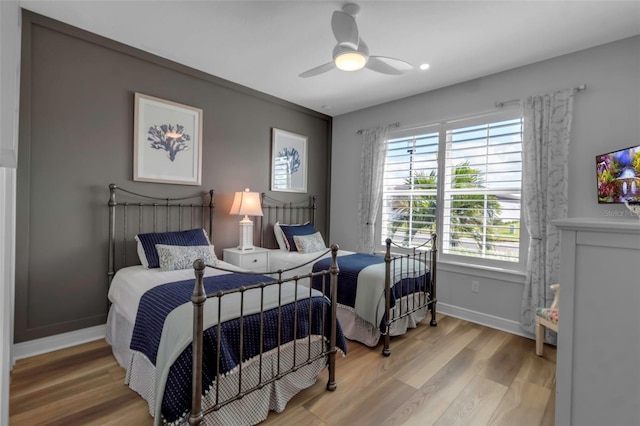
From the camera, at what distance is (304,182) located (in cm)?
478

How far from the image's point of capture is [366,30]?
102 inches

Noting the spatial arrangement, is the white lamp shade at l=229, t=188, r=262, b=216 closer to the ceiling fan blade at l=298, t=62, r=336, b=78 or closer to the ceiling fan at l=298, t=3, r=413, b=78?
Result: the ceiling fan blade at l=298, t=62, r=336, b=78

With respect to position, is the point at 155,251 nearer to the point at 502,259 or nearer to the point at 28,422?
the point at 28,422

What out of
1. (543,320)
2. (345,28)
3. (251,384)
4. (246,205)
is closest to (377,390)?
(251,384)

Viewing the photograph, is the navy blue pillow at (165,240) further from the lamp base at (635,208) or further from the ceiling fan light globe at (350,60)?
the lamp base at (635,208)

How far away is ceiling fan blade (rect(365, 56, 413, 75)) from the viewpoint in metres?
2.49

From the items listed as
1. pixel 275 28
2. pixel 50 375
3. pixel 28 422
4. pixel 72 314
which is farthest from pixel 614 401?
pixel 72 314

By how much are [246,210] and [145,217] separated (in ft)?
3.35

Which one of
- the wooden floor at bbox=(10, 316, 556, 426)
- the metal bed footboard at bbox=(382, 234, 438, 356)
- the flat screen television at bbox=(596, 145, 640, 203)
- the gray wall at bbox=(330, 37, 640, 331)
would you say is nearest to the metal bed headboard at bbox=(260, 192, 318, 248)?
the gray wall at bbox=(330, 37, 640, 331)

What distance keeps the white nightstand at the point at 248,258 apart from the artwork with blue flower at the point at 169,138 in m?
1.22

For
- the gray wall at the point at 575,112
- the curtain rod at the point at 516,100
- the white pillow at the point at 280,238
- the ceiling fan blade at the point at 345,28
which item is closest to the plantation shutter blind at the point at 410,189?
the gray wall at the point at 575,112

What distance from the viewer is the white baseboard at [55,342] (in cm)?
247

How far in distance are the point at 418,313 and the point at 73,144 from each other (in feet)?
12.1

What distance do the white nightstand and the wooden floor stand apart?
4.48 feet
